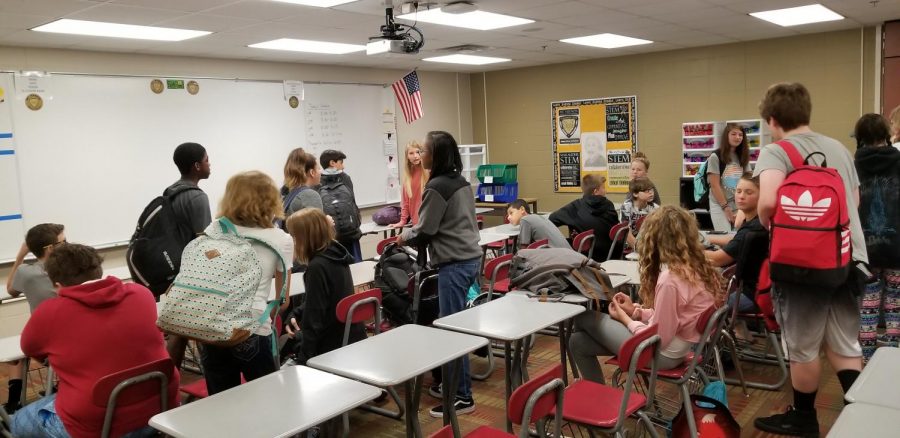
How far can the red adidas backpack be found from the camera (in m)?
2.50

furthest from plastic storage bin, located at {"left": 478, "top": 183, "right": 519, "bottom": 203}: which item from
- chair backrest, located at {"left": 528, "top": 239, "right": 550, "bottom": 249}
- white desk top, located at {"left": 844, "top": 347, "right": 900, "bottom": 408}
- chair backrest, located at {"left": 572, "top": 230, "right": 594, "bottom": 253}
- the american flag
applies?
white desk top, located at {"left": 844, "top": 347, "right": 900, "bottom": 408}

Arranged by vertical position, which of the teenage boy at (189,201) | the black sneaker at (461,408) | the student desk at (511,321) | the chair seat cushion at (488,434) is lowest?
the black sneaker at (461,408)

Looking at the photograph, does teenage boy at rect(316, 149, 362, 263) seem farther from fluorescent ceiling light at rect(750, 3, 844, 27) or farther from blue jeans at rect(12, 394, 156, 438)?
fluorescent ceiling light at rect(750, 3, 844, 27)

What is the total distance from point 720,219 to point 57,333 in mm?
4880

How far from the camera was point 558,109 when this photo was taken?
9.20 meters

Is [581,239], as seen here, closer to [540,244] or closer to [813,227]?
[540,244]

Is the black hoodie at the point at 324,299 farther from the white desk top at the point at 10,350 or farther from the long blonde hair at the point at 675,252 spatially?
the long blonde hair at the point at 675,252

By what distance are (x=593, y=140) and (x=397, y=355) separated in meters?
7.11

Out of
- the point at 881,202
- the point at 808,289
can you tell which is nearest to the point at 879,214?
the point at 881,202

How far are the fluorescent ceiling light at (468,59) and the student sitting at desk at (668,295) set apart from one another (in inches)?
210

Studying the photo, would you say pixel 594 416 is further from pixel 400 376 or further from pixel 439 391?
pixel 439 391

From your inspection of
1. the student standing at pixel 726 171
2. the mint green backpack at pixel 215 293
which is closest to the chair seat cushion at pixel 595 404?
the mint green backpack at pixel 215 293

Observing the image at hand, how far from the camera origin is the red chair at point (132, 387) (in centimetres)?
220

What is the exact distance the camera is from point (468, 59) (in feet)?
27.0
